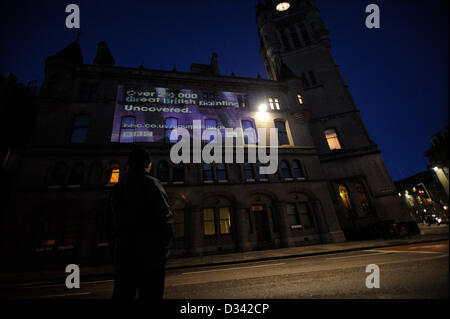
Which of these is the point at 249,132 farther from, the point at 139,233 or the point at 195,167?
the point at 139,233

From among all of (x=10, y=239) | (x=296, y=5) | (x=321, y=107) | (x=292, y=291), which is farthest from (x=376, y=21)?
(x=296, y=5)

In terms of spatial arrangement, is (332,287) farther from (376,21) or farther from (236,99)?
(236,99)

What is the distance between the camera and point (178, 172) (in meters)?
15.2

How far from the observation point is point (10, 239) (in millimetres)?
11430

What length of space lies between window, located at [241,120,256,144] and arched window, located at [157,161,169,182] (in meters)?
7.77

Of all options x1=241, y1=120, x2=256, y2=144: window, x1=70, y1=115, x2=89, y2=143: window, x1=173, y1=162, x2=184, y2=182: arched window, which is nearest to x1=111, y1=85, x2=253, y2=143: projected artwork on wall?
x1=241, y1=120, x2=256, y2=144: window

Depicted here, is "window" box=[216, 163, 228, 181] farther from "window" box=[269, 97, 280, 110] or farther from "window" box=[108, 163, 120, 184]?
"window" box=[269, 97, 280, 110]

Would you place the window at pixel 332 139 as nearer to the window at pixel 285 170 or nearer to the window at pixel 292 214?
the window at pixel 285 170

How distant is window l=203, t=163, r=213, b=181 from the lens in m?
15.6

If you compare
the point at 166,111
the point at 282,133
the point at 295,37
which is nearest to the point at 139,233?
the point at 166,111

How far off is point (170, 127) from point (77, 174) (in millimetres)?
8029

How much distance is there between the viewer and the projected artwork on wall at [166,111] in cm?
1574

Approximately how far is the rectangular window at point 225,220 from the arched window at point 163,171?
17.3ft

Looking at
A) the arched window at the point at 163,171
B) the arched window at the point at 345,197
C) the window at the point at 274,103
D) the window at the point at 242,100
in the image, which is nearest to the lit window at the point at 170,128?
the arched window at the point at 163,171
